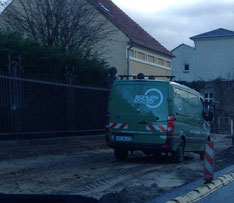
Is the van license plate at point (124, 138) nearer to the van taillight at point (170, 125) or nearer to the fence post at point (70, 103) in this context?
the van taillight at point (170, 125)

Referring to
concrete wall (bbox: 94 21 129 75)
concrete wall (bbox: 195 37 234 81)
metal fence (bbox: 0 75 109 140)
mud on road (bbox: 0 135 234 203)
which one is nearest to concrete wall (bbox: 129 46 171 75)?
concrete wall (bbox: 94 21 129 75)

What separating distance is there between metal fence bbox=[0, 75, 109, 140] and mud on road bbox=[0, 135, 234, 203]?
506 mm

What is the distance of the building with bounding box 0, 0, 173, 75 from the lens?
3019 centimetres

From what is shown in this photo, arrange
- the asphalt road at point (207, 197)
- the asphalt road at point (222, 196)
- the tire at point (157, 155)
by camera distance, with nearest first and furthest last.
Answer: the asphalt road at point (207, 197) → the asphalt road at point (222, 196) → the tire at point (157, 155)

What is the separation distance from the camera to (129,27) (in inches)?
1325

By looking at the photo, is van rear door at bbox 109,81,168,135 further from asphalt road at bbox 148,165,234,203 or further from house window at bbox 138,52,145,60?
house window at bbox 138,52,145,60

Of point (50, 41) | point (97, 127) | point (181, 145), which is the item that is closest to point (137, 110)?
point (181, 145)

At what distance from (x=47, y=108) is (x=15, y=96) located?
72.3 inches

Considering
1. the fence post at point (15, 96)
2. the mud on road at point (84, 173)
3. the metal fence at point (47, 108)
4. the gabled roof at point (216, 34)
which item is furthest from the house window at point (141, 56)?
the gabled roof at point (216, 34)

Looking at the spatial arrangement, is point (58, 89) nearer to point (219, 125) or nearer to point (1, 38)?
point (1, 38)

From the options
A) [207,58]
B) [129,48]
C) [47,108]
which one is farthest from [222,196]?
[207,58]

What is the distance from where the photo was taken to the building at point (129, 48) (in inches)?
1189

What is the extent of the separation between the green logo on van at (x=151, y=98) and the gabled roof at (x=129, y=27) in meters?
17.4

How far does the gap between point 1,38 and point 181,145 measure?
645 centimetres
